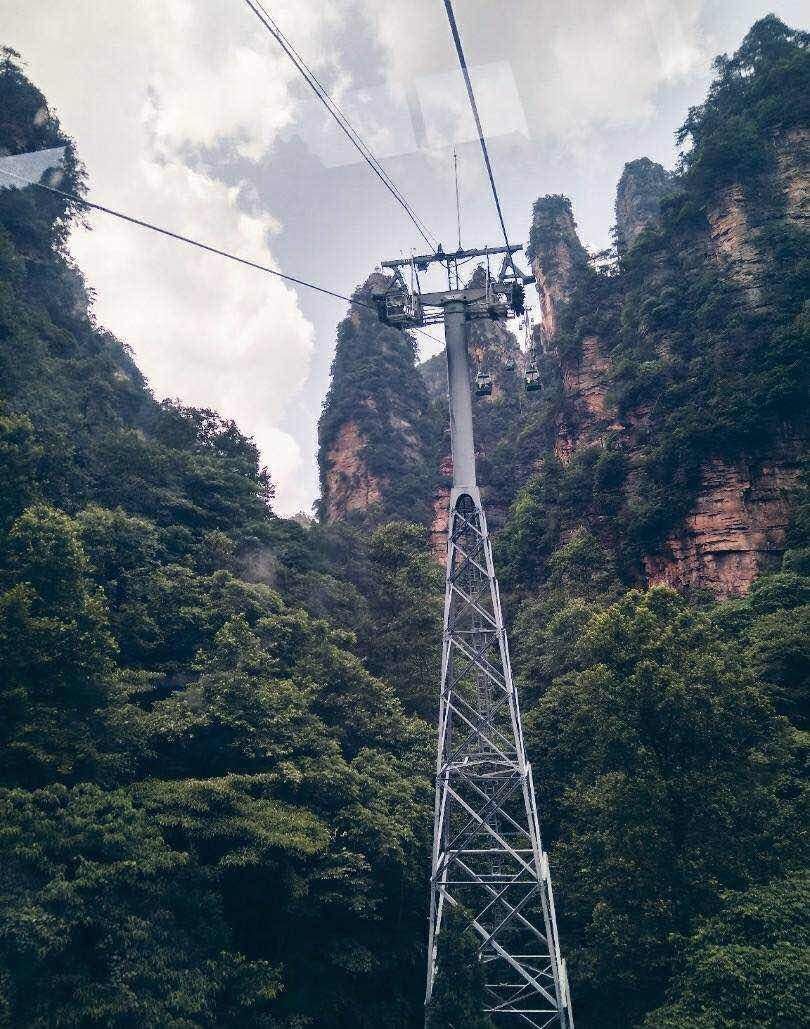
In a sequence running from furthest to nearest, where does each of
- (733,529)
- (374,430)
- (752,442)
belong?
(374,430)
(752,442)
(733,529)

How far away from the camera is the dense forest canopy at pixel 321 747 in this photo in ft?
33.0

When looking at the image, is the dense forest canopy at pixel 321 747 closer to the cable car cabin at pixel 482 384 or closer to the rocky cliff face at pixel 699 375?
the rocky cliff face at pixel 699 375

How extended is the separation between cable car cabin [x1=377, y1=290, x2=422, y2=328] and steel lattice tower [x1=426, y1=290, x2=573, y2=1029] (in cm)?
72

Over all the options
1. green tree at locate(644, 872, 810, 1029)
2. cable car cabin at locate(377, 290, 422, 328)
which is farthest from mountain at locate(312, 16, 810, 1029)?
cable car cabin at locate(377, 290, 422, 328)

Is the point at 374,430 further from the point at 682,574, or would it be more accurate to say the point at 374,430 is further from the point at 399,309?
the point at 399,309

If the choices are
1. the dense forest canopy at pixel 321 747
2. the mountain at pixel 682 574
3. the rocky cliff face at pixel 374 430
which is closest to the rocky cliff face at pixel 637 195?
the mountain at pixel 682 574

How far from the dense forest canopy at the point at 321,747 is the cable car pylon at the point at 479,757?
111 centimetres

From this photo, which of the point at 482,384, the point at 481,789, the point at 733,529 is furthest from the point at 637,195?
the point at 481,789

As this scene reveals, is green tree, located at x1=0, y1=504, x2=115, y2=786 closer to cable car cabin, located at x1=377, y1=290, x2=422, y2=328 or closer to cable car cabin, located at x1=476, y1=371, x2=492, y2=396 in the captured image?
cable car cabin, located at x1=377, y1=290, x2=422, y2=328

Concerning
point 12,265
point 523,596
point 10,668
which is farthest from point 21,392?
point 523,596

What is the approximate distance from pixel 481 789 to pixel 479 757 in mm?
1456

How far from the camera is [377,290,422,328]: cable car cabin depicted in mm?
14312

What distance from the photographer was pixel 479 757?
38.3 ft

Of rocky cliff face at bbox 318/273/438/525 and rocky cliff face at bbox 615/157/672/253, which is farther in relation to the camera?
rocky cliff face at bbox 615/157/672/253
